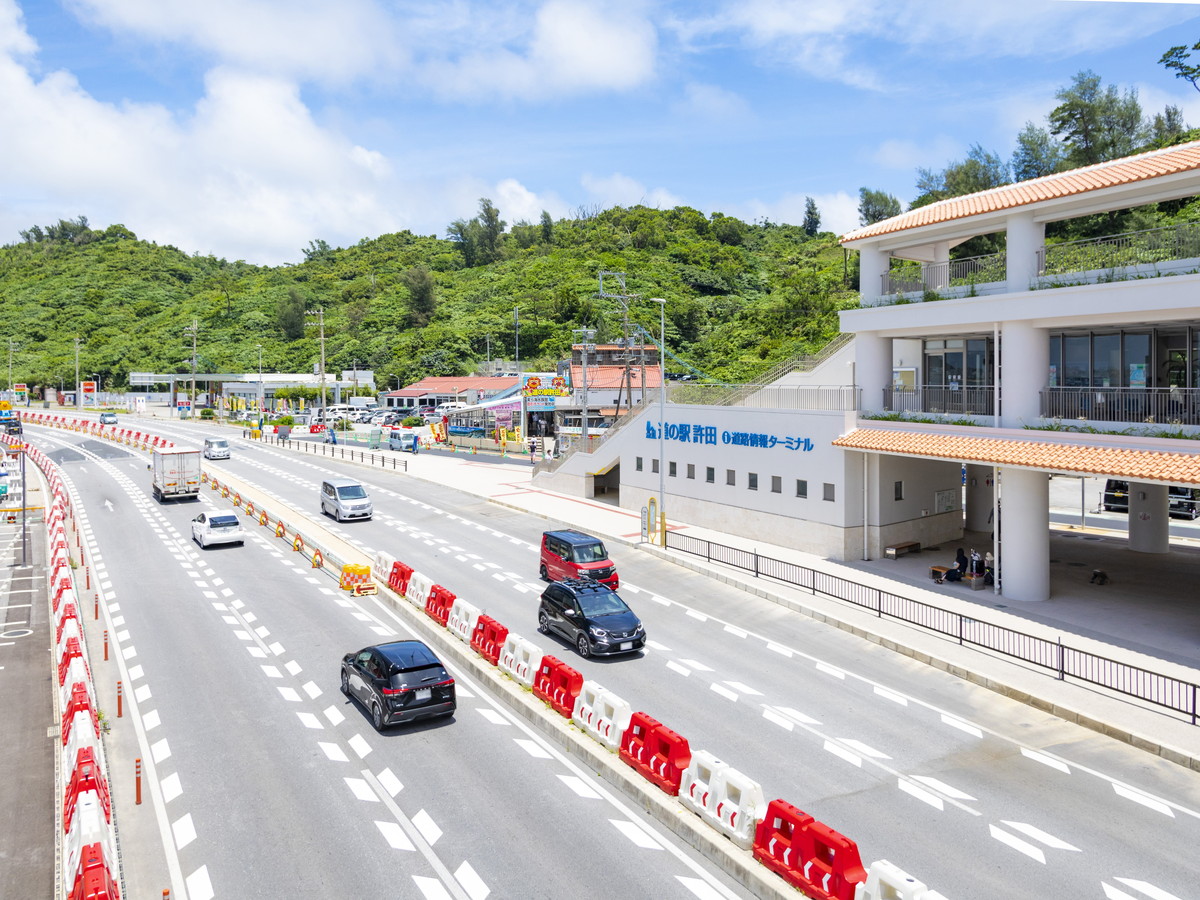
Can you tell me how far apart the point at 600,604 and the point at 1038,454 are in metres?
13.3

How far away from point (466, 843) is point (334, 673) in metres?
8.96

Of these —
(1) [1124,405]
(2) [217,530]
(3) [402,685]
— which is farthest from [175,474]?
(1) [1124,405]

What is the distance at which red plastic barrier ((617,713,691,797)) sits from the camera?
1409cm

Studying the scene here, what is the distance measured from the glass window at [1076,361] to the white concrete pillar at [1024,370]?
55.6 inches

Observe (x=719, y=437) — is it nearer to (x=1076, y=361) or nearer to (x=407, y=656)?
(x=1076, y=361)

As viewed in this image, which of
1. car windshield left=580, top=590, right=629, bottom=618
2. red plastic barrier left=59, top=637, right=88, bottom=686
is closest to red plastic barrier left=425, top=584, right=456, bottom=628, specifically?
car windshield left=580, top=590, right=629, bottom=618

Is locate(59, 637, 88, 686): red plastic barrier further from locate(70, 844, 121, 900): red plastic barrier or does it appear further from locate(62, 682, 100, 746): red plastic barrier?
locate(70, 844, 121, 900): red plastic barrier

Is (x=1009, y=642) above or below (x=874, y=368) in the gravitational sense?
below

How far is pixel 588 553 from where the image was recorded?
28.9 meters

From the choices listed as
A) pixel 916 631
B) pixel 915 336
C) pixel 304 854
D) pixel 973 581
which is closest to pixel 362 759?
pixel 304 854

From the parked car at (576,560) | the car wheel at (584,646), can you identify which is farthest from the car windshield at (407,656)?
the parked car at (576,560)

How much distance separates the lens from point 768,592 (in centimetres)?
2780

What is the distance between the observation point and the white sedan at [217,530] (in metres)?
35.9

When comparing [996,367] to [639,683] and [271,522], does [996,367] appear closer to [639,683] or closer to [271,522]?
[639,683]
